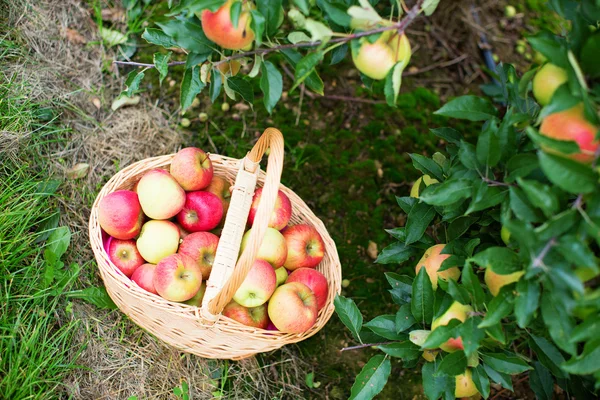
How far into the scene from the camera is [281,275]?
2.06 meters

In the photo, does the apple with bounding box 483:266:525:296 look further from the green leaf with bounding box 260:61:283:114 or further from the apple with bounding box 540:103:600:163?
the green leaf with bounding box 260:61:283:114

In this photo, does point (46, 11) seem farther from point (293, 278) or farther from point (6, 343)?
point (293, 278)

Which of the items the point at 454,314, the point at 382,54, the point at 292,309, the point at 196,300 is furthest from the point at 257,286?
the point at 382,54

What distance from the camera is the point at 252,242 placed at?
61.4 inches

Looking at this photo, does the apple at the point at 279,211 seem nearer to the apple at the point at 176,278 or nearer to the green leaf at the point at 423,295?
the apple at the point at 176,278

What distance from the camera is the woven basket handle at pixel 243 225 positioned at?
156 cm

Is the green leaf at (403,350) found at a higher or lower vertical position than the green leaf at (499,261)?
lower

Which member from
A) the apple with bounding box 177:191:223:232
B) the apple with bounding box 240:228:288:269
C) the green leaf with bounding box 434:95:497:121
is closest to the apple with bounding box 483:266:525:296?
the green leaf with bounding box 434:95:497:121

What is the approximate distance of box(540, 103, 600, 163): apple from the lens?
3.68 ft

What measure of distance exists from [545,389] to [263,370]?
1.12m

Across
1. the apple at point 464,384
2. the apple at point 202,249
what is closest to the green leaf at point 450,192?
the apple at point 464,384

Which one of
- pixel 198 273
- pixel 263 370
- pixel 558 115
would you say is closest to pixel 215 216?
pixel 198 273

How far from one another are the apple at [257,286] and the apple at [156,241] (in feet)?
1.06

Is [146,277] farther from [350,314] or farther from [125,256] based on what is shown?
[350,314]
